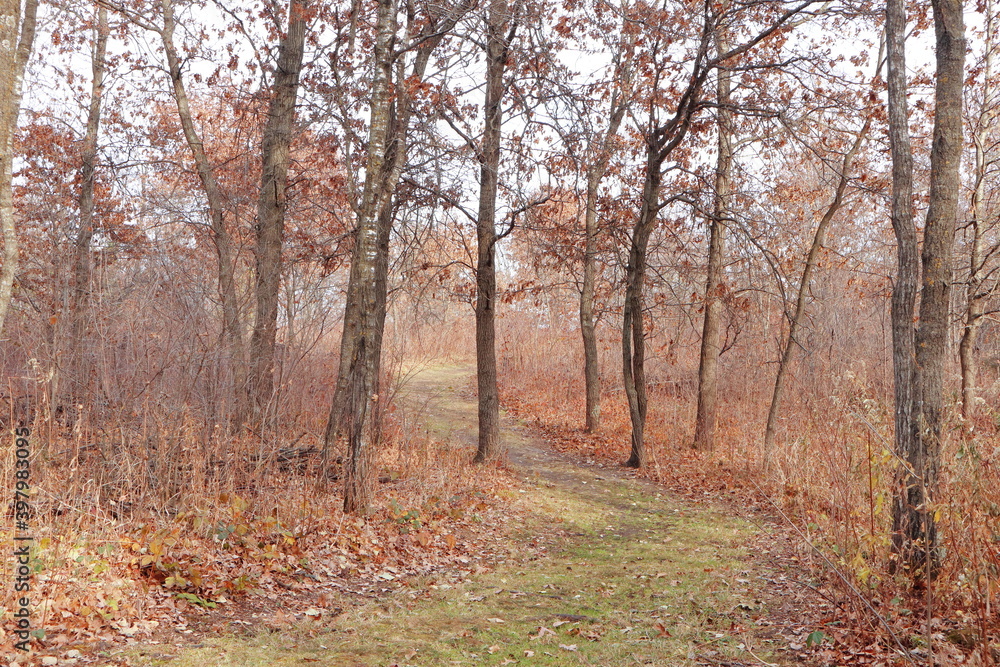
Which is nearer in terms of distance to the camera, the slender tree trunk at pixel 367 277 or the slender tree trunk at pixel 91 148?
the slender tree trunk at pixel 367 277

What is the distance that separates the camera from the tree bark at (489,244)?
11.0 m

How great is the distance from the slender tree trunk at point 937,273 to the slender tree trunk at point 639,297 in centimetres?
678

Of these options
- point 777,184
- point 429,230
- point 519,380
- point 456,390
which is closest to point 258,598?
point 429,230

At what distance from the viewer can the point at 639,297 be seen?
12.4 meters

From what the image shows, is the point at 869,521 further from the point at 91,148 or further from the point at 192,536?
the point at 91,148

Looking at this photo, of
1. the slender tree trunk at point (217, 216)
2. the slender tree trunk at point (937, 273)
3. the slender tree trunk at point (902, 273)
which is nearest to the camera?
the slender tree trunk at point (937, 273)

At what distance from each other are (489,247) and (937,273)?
717cm

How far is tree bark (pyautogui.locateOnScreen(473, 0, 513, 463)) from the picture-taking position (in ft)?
36.2

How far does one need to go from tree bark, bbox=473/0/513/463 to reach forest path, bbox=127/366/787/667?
197 centimetres

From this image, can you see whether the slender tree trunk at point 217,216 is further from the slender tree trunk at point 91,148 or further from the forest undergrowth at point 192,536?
the slender tree trunk at point 91,148

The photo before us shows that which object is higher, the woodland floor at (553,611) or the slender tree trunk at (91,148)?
the slender tree trunk at (91,148)

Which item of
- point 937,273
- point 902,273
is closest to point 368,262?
point 902,273

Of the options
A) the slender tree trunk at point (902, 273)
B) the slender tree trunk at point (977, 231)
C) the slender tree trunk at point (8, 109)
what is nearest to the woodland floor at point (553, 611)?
the slender tree trunk at point (902, 273)

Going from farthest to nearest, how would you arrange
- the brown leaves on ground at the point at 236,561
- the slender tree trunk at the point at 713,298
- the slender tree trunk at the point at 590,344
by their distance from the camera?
1. the slender tree trunk at the point at 590,344
2. the slender tree trunk at the point at 713,298
3. the brown leaves on ground at the point at 236,561
